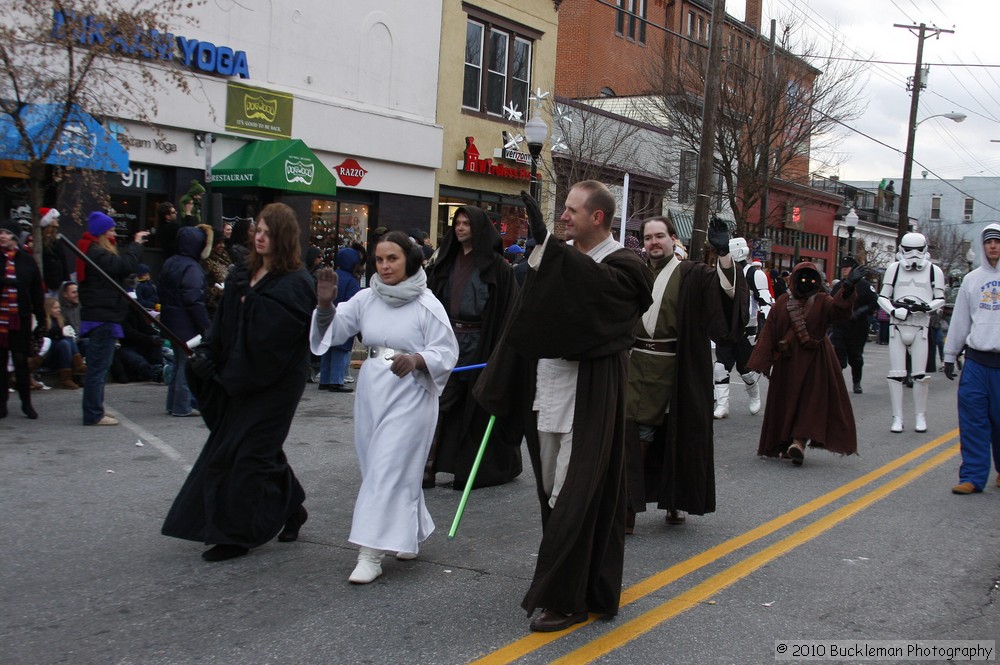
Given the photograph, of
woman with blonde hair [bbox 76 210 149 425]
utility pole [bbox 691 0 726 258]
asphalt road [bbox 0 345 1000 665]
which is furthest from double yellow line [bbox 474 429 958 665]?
utility pole [bbox 691 0 726 258]

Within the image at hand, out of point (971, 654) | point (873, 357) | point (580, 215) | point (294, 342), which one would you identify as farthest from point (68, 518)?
point (873, 357)

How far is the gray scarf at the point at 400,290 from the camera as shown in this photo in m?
5.21

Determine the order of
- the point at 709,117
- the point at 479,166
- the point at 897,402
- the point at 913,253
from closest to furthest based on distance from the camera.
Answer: the point at 897,402 < the point at 913,253 < the point at 709,117 < the point at 479,166

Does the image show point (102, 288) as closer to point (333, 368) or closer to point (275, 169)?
point (333, 368)

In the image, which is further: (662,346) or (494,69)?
(494,69)

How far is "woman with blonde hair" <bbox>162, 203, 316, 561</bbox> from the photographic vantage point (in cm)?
518

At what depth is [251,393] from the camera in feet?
17.3

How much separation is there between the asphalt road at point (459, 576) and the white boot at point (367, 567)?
59 millimetres

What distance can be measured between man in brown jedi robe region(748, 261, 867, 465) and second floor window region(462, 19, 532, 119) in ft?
48.3

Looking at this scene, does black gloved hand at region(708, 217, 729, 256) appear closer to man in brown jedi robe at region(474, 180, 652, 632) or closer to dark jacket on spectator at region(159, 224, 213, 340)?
man in brown jedi robe at region(474, 180, 652, 632)

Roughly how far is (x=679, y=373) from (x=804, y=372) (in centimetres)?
306

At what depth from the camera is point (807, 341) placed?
9.02 m

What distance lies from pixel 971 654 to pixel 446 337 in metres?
2.90

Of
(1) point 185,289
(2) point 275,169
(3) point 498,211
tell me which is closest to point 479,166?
(3) point 498,211
